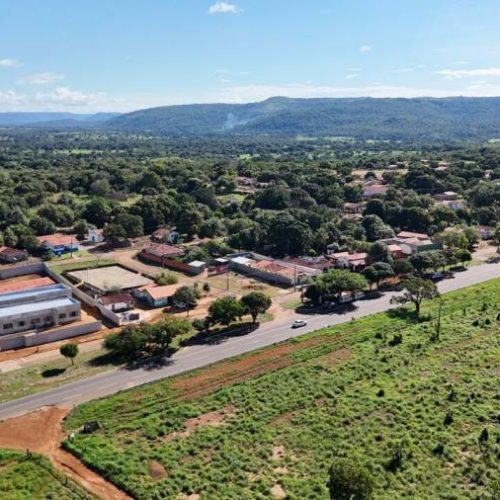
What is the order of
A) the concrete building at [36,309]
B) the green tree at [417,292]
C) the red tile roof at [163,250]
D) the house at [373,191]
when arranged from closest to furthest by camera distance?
the concrete building at [36,309]
the green tree at [417,292]
the red tile roof at [163,250]
the house at [373,191]

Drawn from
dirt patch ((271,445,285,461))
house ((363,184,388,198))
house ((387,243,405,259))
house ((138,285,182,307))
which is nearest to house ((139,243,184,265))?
house ((138,285,182,307))

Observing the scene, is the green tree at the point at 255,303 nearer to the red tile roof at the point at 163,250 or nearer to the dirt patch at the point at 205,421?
the dirt patch at the point at 205,421

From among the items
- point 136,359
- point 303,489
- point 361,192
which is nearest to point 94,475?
point 303,489

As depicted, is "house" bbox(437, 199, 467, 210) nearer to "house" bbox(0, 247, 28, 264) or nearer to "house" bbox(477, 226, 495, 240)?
"house" bbox(477, 226, 495, 240)

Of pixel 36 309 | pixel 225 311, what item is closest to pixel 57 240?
pixel 36 309

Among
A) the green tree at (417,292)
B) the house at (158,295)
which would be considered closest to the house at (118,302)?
the house at (158,295)

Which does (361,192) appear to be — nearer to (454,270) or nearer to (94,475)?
(454,270)
